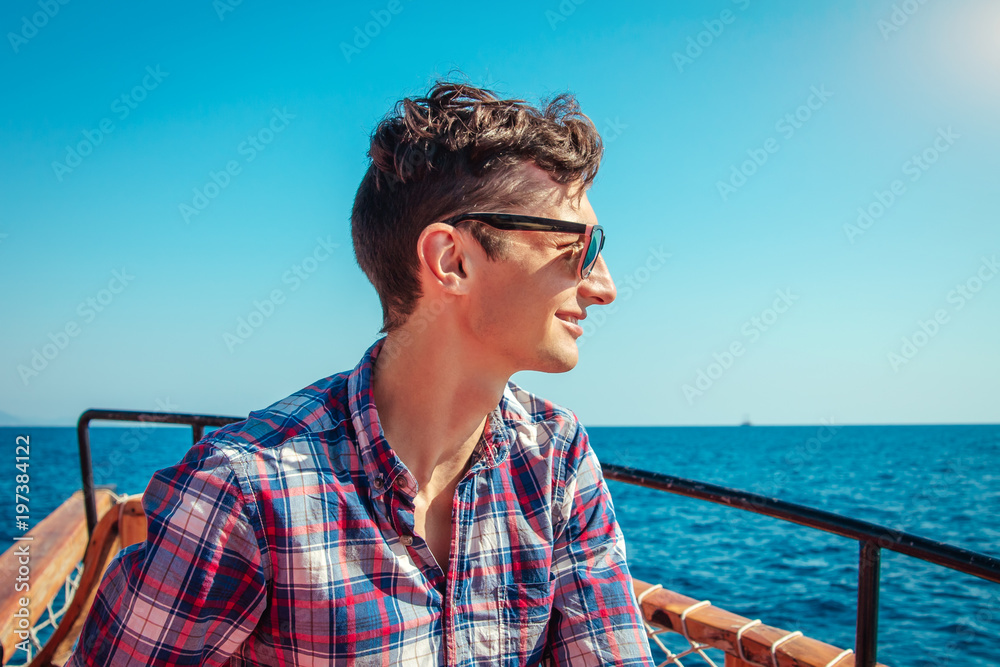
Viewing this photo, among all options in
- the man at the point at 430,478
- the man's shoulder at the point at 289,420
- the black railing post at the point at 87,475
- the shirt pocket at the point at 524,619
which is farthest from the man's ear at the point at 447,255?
the black railing post at the point at 87,475

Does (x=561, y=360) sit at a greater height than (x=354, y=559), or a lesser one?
greater

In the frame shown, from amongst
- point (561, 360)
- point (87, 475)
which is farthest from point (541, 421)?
point (87, 475)

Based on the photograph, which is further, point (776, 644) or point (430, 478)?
point (776, 644)

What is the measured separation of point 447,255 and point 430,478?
1.62 ft

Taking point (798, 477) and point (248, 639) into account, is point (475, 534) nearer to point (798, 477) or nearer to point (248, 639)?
point (248, 639)

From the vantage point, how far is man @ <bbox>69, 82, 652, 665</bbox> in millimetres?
1018

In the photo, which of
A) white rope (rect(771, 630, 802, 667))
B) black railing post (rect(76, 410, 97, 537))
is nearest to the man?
white rope (rect(771, 630, 802, 667))

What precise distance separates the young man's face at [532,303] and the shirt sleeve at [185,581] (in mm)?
587

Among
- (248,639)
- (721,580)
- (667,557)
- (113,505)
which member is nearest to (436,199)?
(248,639)

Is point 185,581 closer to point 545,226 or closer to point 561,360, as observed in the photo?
point 561,360

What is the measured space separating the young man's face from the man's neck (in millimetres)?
58

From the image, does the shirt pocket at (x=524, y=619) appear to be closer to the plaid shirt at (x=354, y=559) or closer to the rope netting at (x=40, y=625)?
the plaid shirt at (x=354, y=559)

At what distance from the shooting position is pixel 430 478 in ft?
4.45

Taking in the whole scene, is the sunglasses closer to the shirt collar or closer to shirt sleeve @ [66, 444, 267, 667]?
the shirt collar
